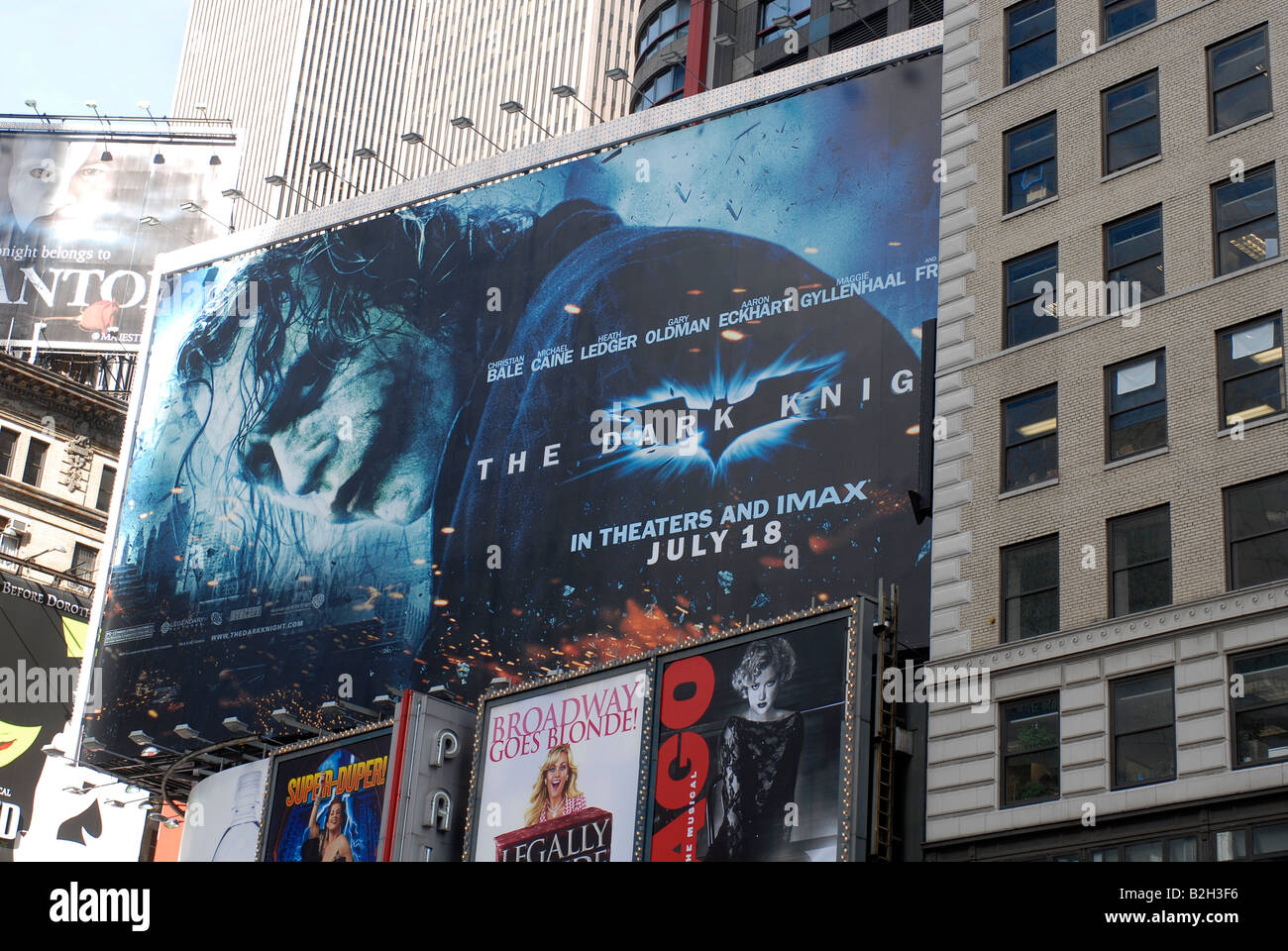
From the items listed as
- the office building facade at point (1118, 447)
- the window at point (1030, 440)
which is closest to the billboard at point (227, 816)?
the office building facade at point (1118, 447)

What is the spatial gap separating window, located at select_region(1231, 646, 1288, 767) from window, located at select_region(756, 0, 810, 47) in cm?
4789

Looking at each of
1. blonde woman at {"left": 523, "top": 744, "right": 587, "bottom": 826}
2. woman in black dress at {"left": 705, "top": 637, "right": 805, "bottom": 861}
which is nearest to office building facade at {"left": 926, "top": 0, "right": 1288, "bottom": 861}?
woman in black dress at {"left": 705, "top": 637, "right": 805, "bottom": 861}

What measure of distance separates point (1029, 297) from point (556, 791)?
15.0 meters

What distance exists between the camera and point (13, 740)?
7100 centimetres

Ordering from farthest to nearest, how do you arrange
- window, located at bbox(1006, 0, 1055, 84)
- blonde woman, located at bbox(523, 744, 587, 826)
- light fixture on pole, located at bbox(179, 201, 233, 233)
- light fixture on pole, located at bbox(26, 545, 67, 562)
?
light fixture on pole, located at bbox(179, 201, 233, 233), light fixture on pole, located at bbox(26, 545, 67, 562), blonde woman, located at bbox(523, 744, 587, 826), window, located at bbox(1006, 0, 1055, 84)

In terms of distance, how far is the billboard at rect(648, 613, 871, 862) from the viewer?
34.8m

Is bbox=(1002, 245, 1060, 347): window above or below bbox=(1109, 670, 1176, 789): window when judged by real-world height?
above

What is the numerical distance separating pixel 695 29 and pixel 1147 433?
49944 millimetres

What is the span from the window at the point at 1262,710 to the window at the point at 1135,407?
4462 millimetres

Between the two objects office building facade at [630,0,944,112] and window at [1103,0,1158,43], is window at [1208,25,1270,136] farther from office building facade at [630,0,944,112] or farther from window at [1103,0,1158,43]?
office building facade at [630,0,944,112]

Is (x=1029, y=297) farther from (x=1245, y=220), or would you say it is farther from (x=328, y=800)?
(x=328, y=800)

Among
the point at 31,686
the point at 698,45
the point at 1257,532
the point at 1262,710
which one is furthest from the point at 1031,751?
the point at 31,686

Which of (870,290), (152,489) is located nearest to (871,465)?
(870,290)
